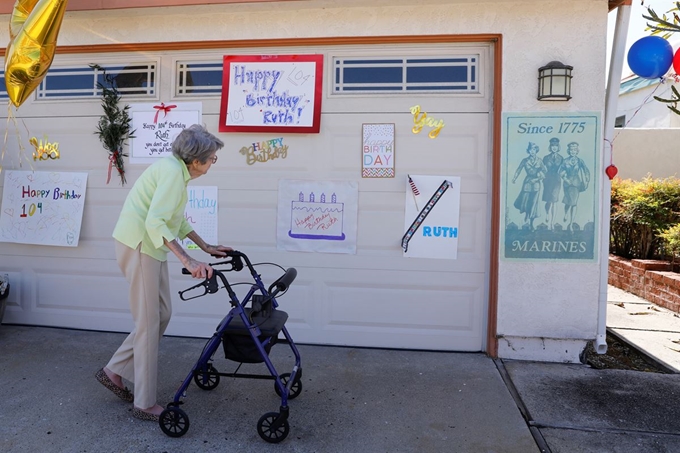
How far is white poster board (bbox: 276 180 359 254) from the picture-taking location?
15.1 feet

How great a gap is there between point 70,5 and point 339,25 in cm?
232

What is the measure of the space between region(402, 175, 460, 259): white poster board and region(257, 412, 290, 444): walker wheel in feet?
6.53

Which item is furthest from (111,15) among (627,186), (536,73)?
(627,186)

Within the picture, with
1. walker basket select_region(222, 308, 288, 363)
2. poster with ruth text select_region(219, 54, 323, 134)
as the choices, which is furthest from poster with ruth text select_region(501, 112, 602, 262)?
walker basket select_region(222, 308, 288, 363)

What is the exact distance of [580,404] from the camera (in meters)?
3.61

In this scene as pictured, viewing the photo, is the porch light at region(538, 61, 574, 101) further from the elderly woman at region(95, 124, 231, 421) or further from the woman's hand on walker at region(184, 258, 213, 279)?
the woman's hand on walker at region(184, 258, 213, 279)

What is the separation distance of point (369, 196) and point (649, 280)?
405 centimetres

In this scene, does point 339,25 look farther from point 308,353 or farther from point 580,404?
point 580,404

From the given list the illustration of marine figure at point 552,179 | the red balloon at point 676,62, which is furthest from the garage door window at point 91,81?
the red balloon at point 676,62

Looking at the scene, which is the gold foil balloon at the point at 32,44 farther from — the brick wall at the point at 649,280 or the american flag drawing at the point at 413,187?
the brick wall at the point at 649,280

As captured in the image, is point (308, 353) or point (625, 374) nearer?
point (625, 374)

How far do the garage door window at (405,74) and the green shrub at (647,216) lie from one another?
378 cm

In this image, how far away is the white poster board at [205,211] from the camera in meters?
4.80

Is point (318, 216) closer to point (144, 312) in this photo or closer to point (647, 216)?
point (144, 312)
